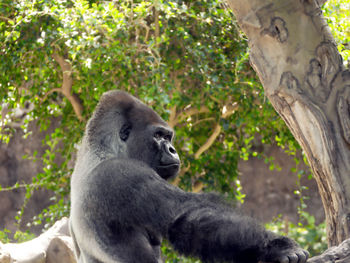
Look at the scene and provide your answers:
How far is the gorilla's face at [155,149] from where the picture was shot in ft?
8.08

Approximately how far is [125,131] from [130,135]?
3 centimetres

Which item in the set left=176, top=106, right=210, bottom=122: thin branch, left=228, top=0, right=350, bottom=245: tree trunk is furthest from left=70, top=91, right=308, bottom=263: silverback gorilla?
left=176, top=106, right=210, bottom=122: thin branch

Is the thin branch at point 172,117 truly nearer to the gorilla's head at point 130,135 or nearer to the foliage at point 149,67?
the foliage at point 149,67

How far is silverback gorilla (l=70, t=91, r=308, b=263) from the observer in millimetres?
1870

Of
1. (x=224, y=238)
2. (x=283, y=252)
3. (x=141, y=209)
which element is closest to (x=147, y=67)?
(x=141, y=209)

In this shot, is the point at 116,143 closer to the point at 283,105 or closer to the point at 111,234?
the point at 111,234

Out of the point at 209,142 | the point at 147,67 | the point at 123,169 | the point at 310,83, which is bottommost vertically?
the point at 209,142

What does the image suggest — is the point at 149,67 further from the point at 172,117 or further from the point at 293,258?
the point at 293,258

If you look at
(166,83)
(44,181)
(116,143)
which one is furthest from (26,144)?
(116,143)

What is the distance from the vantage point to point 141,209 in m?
2.07

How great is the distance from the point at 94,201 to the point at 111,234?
158 mm

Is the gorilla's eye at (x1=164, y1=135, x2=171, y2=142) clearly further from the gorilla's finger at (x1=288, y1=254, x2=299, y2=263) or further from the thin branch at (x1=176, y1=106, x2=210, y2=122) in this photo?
the thin branch at (x1=176, y1=106, x2=210, y2=122)

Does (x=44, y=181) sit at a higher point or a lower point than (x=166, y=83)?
lower

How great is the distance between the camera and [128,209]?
209 centimetres
